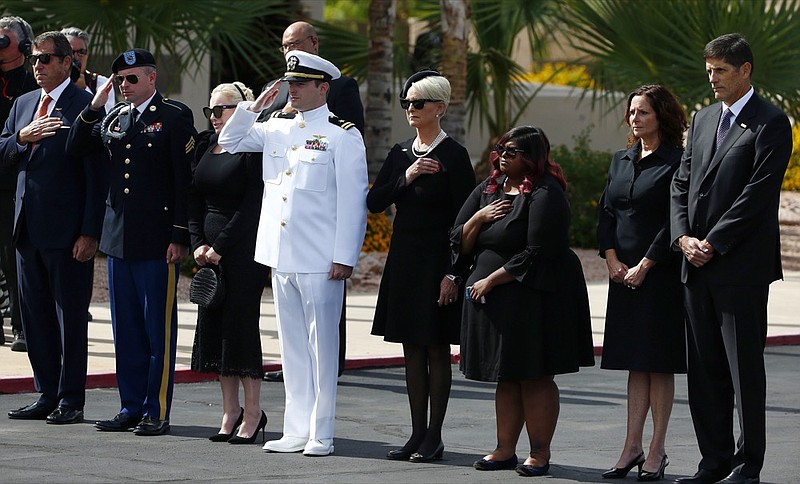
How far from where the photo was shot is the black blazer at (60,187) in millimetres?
8438

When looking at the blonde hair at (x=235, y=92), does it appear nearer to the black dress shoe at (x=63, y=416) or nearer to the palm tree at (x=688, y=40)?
A: the black dress shoe at (x=63, y=416)

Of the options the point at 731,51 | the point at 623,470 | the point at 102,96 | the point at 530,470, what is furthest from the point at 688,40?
the point at 530,470

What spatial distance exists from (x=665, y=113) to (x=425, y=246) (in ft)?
4.45

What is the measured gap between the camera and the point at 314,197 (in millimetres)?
7613

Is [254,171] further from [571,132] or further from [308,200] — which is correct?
[571,132]

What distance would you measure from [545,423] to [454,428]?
1.49 metres

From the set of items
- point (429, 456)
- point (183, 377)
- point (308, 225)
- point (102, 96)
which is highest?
point (102, 96)

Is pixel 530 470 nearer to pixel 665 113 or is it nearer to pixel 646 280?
pixel 646 280

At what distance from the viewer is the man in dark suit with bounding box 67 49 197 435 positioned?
811cm

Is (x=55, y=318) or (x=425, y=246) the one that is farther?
(x=55, y=318)

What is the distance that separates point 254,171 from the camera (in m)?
7.94

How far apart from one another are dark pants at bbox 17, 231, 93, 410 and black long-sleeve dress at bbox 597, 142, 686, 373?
9.90ft

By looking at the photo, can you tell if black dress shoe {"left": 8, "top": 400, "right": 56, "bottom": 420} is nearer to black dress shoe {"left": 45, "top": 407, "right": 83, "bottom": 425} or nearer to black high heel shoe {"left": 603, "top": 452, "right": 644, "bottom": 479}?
black dress shoe {"left": 45, "top": 407, "right": 83, "bottom": 425}

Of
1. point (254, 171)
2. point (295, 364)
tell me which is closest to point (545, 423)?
point (295, 364)
